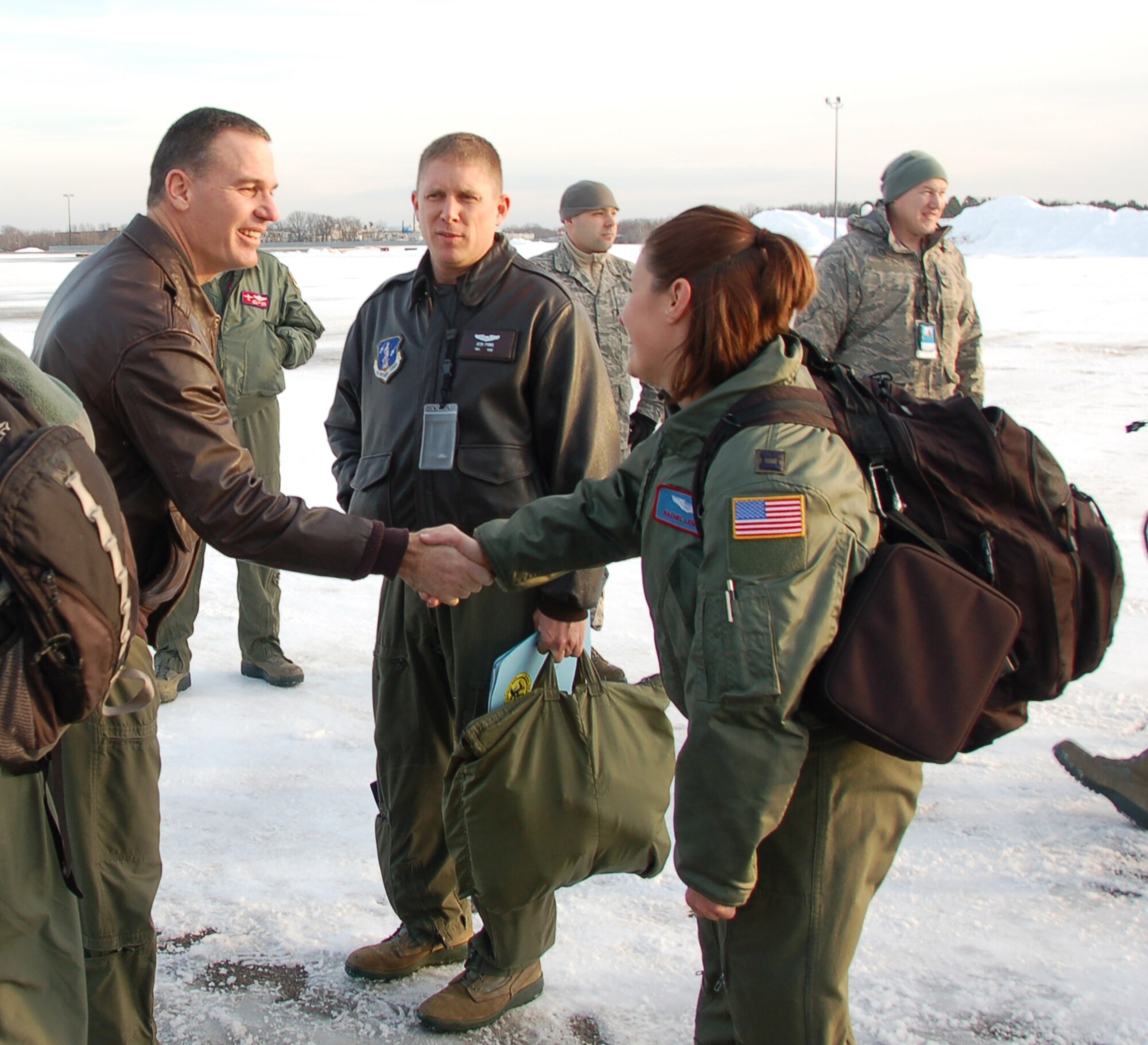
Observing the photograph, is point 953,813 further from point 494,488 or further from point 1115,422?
point 1115,422

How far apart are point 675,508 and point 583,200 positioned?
4861 mm

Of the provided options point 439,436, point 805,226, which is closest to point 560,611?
point 439,436

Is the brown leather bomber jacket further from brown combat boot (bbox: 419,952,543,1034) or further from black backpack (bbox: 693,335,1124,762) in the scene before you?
black backpack (bbox: 693,335,1124,762)

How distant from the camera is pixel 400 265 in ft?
141

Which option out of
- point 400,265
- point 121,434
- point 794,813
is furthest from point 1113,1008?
point 400,265

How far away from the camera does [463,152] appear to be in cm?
314

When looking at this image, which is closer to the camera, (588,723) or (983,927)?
(588,723)

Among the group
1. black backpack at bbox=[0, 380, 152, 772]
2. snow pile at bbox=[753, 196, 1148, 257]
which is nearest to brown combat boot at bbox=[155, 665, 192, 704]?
black backpack at bbox=[0, 380, 152, 772]

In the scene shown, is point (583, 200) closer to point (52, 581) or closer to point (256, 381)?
point (256, 381)

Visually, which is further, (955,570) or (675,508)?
(675,508)

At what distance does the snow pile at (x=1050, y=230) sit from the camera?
66.4 meters

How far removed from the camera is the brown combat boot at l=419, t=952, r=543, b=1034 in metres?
2.88

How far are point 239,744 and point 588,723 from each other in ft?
7.61

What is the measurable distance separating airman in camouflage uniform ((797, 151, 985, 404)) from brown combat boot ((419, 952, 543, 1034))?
303 cm
